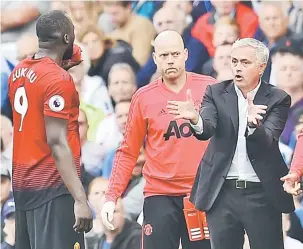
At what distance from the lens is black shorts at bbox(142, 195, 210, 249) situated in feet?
20.3

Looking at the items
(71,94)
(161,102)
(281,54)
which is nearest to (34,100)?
(71,94)

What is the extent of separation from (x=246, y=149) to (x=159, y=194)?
0.94 m

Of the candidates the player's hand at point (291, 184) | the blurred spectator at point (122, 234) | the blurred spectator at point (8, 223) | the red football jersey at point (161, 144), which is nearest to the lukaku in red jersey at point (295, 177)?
the player's hand at point (291, 184)

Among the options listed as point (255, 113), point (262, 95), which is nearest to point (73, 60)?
point (262, 95)

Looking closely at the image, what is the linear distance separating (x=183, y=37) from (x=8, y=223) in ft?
6.78

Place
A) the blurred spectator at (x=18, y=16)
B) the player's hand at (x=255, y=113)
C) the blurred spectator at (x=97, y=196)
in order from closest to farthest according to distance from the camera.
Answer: the player's hand at (x=255, y=113), the blurred spectator at (x=97, y=196), the blurred spectator at (x=18, y=16)

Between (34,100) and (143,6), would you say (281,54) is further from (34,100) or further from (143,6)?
(34,100)

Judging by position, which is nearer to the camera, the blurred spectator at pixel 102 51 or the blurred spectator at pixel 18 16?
the blurred spectator at pixel 102 51

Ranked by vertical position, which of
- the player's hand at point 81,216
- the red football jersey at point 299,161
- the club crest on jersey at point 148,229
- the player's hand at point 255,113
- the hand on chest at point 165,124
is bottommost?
the club crest on jersey at point 148,229

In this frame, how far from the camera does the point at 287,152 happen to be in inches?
289

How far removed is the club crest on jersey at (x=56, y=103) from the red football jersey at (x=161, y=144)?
1.04m

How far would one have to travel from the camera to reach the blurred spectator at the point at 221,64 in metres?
7.50

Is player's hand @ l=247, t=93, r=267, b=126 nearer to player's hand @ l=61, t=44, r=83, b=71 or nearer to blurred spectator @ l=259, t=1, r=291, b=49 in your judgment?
player's hand @ l=61, t=44, r=83, b=71

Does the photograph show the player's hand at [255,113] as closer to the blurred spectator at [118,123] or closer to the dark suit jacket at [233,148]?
the dark suit jacket at [233,148]
